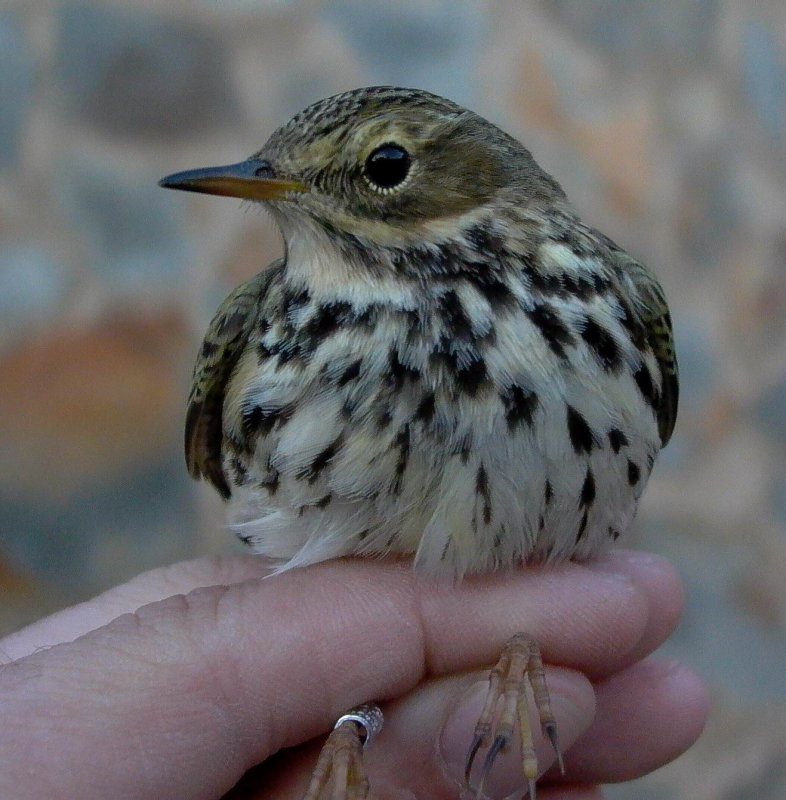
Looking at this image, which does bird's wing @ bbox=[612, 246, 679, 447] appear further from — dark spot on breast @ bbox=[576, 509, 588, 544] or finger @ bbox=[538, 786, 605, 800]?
finger @ bbox=[538, 786, 605, 800]

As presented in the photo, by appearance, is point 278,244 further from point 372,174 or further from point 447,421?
point 447,421

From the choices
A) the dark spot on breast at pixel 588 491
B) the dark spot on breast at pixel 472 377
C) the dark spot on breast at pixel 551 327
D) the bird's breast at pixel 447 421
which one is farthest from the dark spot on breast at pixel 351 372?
the dark spot on breast at pixel 588 491


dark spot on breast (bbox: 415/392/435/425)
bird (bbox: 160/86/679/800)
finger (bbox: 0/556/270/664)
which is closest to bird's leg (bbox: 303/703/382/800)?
bird (bbox: 160/86/679/800)

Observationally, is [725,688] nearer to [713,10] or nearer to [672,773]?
[672,773]

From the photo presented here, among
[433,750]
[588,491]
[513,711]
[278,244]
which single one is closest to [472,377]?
[588,491]

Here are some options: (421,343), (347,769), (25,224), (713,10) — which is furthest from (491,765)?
(713,10)
